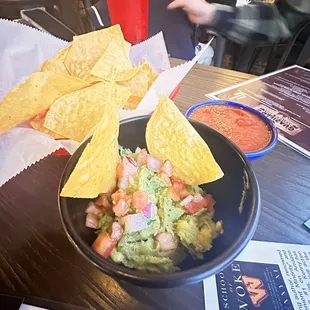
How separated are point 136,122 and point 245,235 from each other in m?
0.31

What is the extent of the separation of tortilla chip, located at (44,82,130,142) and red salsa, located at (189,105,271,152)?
8.0 inches

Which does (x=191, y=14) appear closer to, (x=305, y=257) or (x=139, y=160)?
(x=139, y=160)

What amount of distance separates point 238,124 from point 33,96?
0.46 meters

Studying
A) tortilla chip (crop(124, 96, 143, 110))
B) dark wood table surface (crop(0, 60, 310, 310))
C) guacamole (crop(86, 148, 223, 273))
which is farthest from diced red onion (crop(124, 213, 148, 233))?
tortilla chip (crop(124, 96, 143, 110))

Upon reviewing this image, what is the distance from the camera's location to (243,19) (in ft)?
5.34

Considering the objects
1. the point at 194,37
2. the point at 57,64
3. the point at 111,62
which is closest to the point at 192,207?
the point at 111,62

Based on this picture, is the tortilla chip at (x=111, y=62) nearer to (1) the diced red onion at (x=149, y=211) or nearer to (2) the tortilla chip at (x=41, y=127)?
(2) the tortilla chip at (x=41, y=127)

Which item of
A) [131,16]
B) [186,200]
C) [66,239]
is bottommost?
[66,239]

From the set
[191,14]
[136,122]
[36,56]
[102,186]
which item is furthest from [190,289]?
[191,14]

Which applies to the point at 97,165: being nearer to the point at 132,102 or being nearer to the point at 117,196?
the point at 117,196

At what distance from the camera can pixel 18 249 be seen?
2.03ft

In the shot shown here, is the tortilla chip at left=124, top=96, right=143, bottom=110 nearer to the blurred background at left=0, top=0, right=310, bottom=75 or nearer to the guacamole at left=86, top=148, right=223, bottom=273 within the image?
the guacamole at left=86, top=148, right=223, bottom=273

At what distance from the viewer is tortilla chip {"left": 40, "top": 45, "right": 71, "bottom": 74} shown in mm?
920

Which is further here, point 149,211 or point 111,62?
point 111,62
